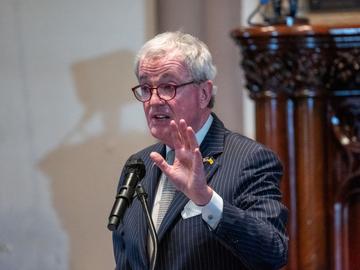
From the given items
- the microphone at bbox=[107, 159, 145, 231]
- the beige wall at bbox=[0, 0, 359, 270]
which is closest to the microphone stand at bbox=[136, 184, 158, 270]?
the microphone at bbox=[107, 159, 145, 231]

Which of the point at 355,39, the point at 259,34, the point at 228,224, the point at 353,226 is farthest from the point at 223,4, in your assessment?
the point at 228,224

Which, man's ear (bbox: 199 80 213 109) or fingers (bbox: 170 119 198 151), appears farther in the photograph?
man's ear (bbox: 199 80 213 109)

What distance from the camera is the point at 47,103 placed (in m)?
2.62

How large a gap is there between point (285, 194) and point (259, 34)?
49cm

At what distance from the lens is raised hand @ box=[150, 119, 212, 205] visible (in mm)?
1316

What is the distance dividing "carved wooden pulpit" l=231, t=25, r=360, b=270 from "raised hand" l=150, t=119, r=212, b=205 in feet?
2.69

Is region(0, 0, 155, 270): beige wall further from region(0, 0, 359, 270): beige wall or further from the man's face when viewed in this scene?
the man's face

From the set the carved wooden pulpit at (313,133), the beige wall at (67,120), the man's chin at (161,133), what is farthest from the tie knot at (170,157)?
the beige wall at (67,120)

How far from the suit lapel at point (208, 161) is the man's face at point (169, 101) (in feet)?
0.28

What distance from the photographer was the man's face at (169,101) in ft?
5.07

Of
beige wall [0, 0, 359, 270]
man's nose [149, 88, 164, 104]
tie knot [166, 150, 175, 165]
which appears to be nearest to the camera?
man's nose [149, 88, 164, 104]

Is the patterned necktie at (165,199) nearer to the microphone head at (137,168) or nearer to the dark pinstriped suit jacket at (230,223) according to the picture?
the dark pinstriped suit jacket at (230,223)

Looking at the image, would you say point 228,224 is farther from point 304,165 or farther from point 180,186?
point 304,165

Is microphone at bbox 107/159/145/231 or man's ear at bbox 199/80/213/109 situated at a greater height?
man's ear at bbox 199/80/213/109
